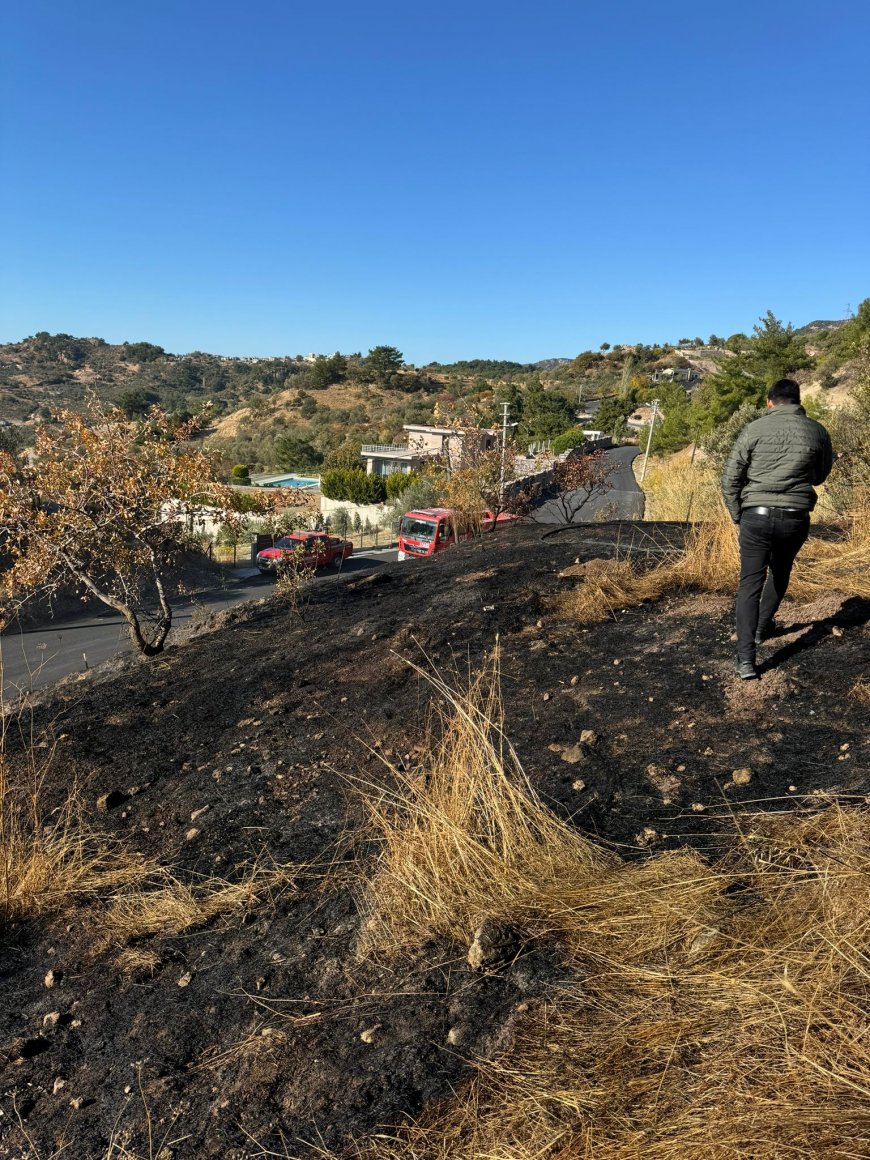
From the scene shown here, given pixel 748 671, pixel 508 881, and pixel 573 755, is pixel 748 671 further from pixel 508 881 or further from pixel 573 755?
pixel 508 881

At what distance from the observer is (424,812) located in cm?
234

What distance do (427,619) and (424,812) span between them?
3.48 m

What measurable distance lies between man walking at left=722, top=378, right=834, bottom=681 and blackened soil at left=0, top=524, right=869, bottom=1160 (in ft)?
1.22

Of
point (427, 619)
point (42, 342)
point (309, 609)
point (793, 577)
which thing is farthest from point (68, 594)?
point (42, 342)

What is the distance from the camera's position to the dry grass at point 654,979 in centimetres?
132

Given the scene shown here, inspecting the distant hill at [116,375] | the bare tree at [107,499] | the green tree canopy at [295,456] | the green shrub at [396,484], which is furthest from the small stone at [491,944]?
the distant hill at [116,375]

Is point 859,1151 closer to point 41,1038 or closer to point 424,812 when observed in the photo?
point 424,812

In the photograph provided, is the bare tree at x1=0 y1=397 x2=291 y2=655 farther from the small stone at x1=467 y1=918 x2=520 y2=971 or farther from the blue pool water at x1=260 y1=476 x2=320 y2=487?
the blue pool water at x1=260 y1=476 x2=320 y2=487

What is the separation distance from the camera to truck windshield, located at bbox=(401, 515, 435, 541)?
1923 cm

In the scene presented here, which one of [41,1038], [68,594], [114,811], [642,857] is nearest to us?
[41,1038]

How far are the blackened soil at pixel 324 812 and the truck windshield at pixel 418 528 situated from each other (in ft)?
43.8

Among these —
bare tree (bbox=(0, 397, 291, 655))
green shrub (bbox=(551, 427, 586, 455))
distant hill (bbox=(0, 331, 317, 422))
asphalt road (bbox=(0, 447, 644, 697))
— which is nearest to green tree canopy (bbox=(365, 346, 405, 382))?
distant hill (bbox=(0, 331, 317, 422))

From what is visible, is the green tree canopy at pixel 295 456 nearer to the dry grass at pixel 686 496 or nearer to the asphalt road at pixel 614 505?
the asphalt road at pixel 614 505

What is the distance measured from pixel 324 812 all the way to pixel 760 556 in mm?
2501
